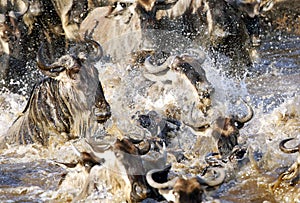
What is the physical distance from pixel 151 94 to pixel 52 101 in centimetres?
166

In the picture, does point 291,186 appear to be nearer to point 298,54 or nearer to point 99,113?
point 99,113

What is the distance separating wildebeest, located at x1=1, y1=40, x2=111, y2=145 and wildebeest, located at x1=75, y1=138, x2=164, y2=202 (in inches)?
57.9

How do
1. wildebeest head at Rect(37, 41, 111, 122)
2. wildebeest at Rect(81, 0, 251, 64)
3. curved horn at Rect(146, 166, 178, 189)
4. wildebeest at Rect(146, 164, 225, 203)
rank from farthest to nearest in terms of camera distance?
wildebeest at Rect(81, 0, 251, 64) → wildebeest head at Rect(37, 41, 111, 122) → curved horn at Rect(146, 166, 178, 189) → wildebeest at Rect(146, 164, 225, 203)

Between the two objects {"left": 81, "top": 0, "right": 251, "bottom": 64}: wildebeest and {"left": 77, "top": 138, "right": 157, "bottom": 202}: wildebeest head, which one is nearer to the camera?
{"left": 77, "top": 138, "right": 157, "bottom": 202}: wildebeest head

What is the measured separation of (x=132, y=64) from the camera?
1066cm

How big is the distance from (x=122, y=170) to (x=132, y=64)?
15.1ft

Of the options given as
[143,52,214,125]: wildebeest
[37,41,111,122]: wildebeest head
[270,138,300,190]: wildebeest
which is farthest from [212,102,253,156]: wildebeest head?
[37,41,111,122]: wildebeest head

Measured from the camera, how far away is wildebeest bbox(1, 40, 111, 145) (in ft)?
26.0

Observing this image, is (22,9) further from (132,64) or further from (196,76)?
(196,76)

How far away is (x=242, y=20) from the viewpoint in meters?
11.6

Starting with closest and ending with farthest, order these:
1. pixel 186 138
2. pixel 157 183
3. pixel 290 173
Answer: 1. pixel 157 183
2. pixel 290 173
3. pixel 186 138

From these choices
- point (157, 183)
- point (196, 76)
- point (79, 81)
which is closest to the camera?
point (157, 183)

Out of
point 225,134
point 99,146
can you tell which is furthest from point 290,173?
point 99,146

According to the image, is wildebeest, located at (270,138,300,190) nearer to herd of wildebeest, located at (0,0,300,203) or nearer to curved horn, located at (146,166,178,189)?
herd of wildebeest, located at (0,0,300,203)
